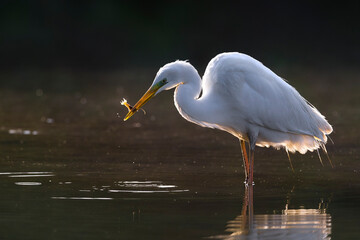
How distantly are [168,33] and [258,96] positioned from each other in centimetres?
2164

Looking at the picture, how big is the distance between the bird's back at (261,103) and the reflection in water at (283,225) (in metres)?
1.54

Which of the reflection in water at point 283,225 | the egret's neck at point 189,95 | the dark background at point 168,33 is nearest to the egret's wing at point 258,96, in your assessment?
the egret's neck at point 189,95

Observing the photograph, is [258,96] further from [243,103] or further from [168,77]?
[168,77]

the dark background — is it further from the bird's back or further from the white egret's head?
the white egret's head

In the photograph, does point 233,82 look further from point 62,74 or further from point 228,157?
point 62,74

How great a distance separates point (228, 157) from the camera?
10055 millimetres

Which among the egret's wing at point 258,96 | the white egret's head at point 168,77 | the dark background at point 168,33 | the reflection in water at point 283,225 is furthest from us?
the dark background at point 168,33

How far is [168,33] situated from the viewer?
29.9 metres

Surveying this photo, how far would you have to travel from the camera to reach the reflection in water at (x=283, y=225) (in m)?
6.07

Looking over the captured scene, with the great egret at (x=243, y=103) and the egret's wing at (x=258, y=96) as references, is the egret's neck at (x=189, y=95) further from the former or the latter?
the egret's wing at (x=258, y=96)

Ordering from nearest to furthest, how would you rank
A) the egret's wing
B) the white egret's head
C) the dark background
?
the white egret's head < the egret's wing < the dark background

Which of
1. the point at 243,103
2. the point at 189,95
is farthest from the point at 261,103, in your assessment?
the point at 189,95

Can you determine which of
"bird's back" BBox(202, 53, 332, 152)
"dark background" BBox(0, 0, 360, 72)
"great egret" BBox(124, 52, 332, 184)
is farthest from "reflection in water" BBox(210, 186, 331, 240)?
"dark background" BBox(0, 0, 360, 72)

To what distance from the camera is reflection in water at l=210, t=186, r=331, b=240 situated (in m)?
6.07
